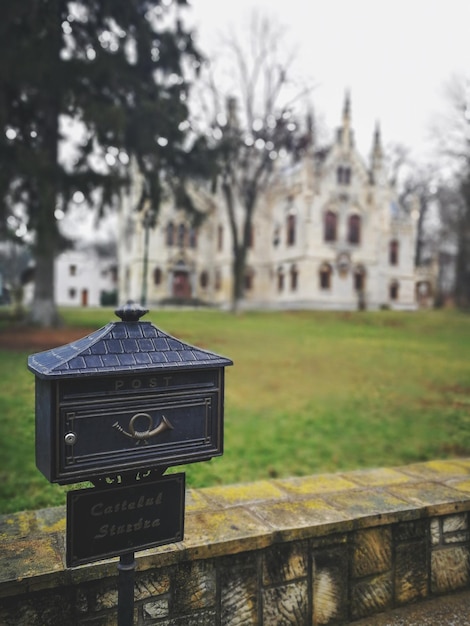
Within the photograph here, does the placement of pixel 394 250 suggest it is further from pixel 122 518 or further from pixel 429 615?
pixel 122 518

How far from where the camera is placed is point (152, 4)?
13977 millimetres

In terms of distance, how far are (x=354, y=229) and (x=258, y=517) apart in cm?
3592

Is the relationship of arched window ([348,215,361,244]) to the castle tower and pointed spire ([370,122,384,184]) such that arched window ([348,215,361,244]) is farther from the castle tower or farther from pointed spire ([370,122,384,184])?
the castle tower

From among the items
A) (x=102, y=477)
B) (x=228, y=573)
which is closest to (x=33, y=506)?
(x=228, y=573)

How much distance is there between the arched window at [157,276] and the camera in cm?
3506

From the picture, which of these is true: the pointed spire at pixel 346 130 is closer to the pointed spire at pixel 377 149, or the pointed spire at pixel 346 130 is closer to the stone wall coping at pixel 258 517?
the pointed spire at pixel 377 149

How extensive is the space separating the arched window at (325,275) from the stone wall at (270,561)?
107 feet

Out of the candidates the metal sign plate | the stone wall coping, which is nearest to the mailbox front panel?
the metal sign plate

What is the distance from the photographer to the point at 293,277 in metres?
36.2

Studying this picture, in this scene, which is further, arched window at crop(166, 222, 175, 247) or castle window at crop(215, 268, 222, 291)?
castle window at crop(215, 268, 222, 291)

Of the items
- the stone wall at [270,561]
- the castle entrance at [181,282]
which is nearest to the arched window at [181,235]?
the castle entrance at [181,282]

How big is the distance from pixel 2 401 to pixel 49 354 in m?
4.42

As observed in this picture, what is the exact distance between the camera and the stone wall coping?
Result: 2.19m

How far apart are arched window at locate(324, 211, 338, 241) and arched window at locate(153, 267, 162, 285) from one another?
12042 millimetres
